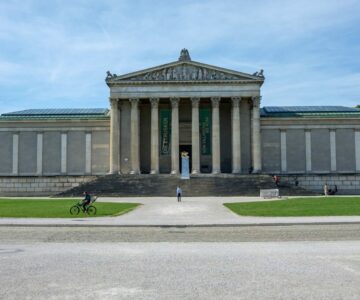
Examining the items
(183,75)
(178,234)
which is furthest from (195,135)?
(178,234)

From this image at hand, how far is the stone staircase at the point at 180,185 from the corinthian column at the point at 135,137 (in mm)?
5289

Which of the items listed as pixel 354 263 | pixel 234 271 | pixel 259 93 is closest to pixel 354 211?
pixel 354 263

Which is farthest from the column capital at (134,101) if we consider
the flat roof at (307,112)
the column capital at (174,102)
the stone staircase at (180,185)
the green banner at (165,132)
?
the flat roof at (307,112)

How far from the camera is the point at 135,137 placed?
230ft

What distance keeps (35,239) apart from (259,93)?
183 feet

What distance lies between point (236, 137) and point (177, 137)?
9.08m

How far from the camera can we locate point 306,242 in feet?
53.2

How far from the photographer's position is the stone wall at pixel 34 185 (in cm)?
6644

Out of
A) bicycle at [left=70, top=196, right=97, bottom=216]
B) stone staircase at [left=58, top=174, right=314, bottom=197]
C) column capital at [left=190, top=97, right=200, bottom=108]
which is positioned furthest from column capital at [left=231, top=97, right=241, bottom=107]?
bicycle at [left=70, top=196, right=97, bottom=216]

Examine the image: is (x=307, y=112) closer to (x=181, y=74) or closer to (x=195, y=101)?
(x=195, y=101)

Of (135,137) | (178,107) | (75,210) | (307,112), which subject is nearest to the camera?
(75,210)

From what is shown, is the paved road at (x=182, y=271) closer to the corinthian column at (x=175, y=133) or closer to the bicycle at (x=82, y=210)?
the bicycle at (x=82, y=210)

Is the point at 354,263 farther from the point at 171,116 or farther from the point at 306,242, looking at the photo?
the point at 171,116

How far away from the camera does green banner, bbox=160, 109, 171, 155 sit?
233 ft
